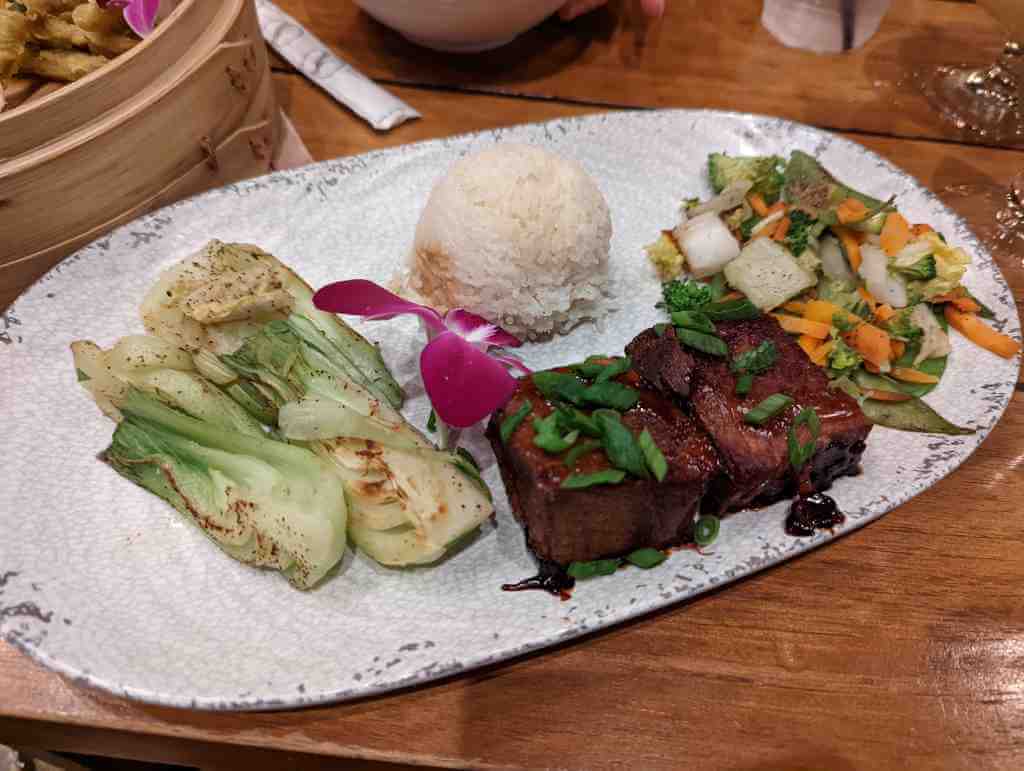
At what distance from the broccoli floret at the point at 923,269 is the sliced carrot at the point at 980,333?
14 cm

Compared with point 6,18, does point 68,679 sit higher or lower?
lower

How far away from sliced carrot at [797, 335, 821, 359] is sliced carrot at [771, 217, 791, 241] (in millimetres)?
439

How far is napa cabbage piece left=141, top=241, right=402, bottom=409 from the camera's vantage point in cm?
240

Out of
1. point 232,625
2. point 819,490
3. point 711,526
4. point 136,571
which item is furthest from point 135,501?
point 819,490

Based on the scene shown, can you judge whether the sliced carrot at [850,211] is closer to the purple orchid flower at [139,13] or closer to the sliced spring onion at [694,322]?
the sliced spring onion at [694,322]

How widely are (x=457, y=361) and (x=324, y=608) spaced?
761 mm

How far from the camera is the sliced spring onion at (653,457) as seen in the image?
200 centimetres

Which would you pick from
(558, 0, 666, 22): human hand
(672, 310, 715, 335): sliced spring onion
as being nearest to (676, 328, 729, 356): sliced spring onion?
(672, 310, 715, 335): sliced spring onion

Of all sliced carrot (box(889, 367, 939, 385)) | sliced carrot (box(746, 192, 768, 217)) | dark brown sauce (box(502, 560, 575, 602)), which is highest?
sliced carrot (box(746, 192, 768, 217))

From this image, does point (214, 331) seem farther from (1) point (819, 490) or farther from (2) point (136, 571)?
(1) point (819, 490)

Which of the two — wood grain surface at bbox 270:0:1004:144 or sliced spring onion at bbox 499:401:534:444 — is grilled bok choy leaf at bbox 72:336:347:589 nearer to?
sliced spring onion at bbox 499:401:534:444

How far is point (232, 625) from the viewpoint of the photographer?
6.55 ft

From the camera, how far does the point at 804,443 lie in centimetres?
213

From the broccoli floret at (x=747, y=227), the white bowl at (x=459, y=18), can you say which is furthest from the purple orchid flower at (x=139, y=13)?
the broccoli floret at (x=747, y=227)
